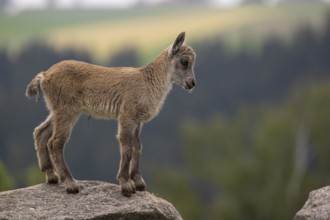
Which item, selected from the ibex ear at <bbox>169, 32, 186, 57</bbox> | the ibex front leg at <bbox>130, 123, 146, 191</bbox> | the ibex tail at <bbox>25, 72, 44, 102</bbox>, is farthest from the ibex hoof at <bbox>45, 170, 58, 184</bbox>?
the ibex ear at <bbox>169, 32, 186, 57</bbox>

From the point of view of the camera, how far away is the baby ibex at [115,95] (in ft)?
55.6

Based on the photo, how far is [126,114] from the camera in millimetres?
16844

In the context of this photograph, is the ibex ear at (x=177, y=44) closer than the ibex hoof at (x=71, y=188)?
Yes

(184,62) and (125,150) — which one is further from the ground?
(184,62)

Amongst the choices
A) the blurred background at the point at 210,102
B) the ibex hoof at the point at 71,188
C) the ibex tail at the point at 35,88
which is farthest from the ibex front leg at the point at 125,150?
the blurred background at the point at 210,102

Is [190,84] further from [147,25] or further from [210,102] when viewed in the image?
[147,25]

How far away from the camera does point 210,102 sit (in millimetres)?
75438

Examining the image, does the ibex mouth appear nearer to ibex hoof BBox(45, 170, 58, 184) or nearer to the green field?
ibex hoof BBox(45, 170, 58, 184)

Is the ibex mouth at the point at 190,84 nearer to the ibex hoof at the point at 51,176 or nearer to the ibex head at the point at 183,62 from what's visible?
the ibex head at the point at 183,62

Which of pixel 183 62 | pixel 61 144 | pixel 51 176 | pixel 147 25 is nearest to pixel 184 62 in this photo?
pixel 183 62

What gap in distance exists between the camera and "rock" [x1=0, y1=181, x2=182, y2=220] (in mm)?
16188

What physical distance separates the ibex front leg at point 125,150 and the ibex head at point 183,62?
1.47 metres

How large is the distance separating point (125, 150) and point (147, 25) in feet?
224

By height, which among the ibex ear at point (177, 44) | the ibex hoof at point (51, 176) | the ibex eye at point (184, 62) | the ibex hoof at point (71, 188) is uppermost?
the ibex ear at point (177, 44)
